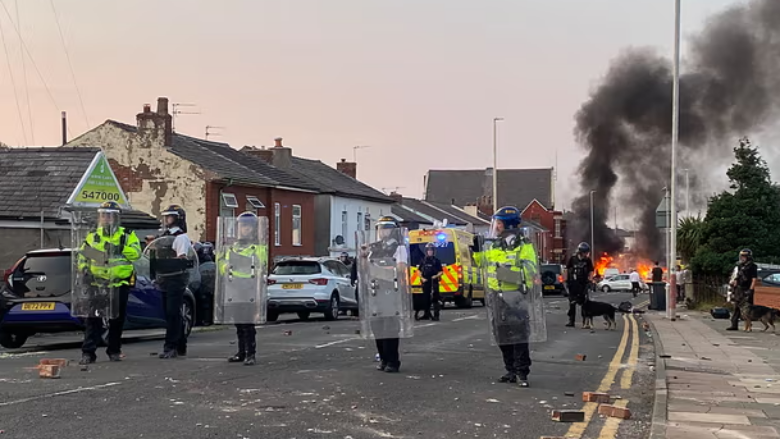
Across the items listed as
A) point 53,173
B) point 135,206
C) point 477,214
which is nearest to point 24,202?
point 53,173

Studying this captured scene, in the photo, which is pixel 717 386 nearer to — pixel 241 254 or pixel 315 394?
pixel 315 394

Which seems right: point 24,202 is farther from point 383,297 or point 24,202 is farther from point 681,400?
point 681,400

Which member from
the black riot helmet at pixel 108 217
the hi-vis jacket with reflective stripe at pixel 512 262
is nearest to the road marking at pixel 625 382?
the hi-vis jacket with reflective stripe at pixel 512 262

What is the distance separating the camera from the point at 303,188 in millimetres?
40219

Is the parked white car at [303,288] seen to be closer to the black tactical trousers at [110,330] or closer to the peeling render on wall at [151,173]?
the black tactical trousers at [110,330]

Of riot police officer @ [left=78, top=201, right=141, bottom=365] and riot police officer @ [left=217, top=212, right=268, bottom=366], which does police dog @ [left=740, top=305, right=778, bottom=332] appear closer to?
riot police officer @ [left=217, top=212, right=268, bottom=366]

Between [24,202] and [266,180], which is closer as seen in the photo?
[24,202]

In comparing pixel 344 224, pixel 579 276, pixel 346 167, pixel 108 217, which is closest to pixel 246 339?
pixel 108 217

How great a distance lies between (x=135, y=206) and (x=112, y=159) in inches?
86.0

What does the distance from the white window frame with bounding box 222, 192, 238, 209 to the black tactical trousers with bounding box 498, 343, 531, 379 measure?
85.2 feet

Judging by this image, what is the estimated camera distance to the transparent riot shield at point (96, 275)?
1084 cm

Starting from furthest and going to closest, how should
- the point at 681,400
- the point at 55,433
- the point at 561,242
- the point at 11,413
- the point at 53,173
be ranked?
the point at 561,242 → the point at 53,173 → the point at 681,400 → the point at 11,413 → the point at 55,433

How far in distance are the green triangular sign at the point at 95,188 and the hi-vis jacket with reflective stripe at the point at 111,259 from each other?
39.4ft

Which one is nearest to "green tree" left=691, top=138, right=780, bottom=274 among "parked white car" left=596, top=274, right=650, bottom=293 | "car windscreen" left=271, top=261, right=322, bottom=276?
"car windscreen" left=271, top=261, right=322, bottom=276
